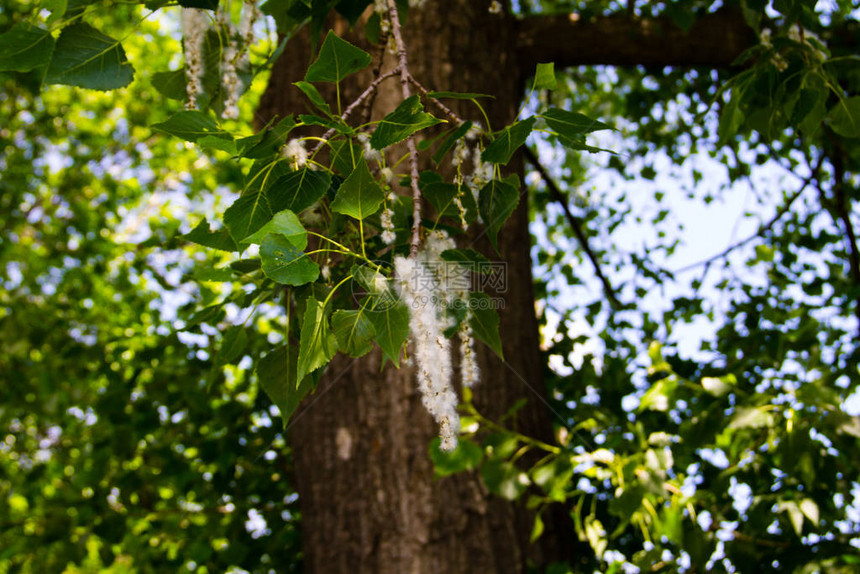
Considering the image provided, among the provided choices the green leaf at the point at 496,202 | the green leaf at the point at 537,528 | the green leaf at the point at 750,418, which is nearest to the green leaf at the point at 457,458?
the green leaf at the point at 537,528

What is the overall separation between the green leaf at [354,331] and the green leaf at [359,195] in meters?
0.11

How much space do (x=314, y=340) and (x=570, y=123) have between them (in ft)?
1.25

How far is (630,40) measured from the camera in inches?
92.4

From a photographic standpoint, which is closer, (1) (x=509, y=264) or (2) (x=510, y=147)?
(2) (x=510, y=147)

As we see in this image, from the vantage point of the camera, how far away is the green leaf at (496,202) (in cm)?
90

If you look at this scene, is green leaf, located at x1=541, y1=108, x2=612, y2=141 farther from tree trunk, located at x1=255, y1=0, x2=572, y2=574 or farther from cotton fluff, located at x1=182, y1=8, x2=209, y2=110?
tree trunk, located at x1=255, y1=0, x2=572, y2=574

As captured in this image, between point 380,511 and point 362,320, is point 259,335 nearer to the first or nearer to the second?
point 380,511

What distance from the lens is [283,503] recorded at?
7.47 ft

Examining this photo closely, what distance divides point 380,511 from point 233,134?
1.11 metres

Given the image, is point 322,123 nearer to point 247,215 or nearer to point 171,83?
point 247,215

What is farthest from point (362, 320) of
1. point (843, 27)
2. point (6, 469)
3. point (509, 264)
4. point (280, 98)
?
point (6, 469)

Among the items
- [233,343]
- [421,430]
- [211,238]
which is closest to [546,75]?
[211,238]

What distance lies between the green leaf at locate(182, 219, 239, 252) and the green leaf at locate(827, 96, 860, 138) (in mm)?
1066

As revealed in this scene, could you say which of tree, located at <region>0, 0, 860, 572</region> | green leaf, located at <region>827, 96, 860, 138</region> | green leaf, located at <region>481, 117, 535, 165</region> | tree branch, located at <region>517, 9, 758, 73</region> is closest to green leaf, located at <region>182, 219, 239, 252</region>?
tree, located at <region>0, 0, 860, 572</region>
